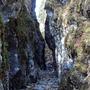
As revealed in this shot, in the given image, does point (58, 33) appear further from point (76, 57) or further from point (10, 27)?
point (76, 57)

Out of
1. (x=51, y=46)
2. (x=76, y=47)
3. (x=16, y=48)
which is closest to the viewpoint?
(x=76, y=47)

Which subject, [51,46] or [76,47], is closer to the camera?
[76,47]

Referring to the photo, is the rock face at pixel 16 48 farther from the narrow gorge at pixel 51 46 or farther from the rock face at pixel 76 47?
the rock face at pixel 76 47

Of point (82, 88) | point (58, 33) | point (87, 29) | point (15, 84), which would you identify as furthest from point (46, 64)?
point (82, 88)

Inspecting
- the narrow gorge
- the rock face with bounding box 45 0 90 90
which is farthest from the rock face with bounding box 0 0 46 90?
the rock face with bounding box 45 0 90 90

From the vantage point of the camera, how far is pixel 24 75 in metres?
32.8

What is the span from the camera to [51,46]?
4597cm

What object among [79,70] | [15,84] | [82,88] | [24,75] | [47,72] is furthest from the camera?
[47,72]

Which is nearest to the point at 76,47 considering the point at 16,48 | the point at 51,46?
the point at 16,48

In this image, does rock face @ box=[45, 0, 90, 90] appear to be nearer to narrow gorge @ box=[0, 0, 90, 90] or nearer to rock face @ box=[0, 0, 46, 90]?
narrow gorge @ box=[0, 0, 90, 90]

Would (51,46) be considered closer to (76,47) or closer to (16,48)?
(16,48)

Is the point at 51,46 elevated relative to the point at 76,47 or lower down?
lower down

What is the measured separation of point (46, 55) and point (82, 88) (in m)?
33.6

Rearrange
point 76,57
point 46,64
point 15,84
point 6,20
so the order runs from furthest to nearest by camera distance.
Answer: point 46,64 < point 15,84 < point 6,20 < point 76,57
